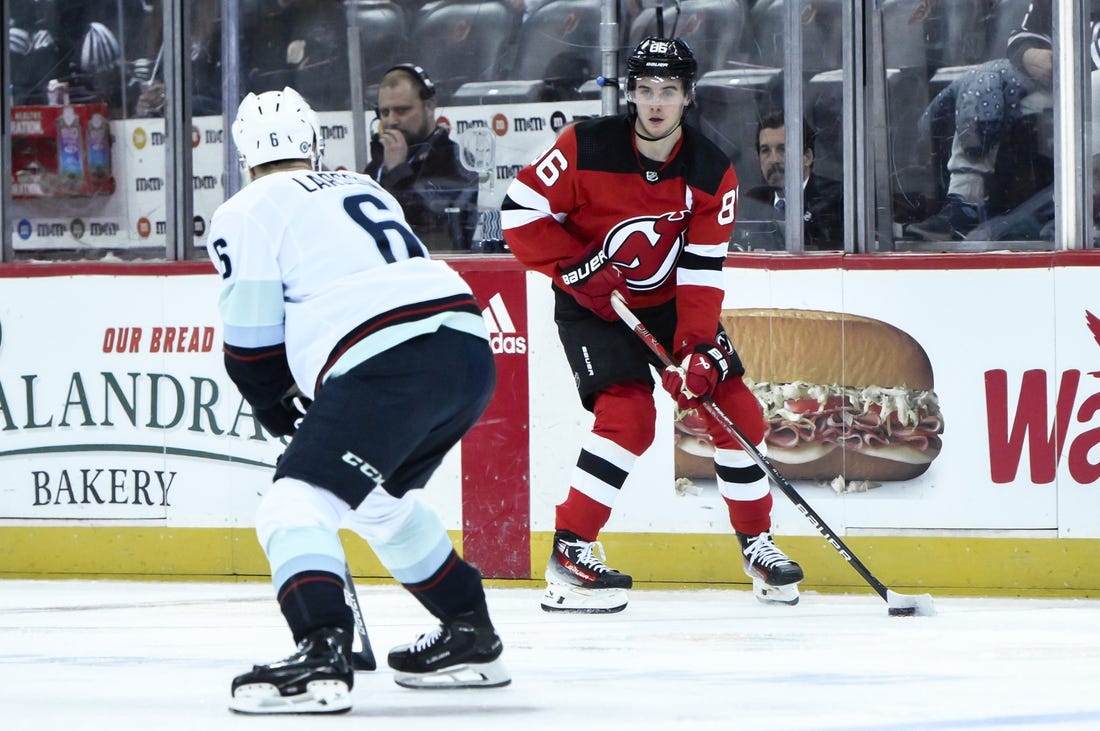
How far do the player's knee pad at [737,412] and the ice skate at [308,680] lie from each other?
1.91m

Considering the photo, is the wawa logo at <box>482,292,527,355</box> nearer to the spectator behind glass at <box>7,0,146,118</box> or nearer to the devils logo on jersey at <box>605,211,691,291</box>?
the devils logo on jersey at <box>605,211,691,291</box>

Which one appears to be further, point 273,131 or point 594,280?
point 594,280

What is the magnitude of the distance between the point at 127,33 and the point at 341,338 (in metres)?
2.98

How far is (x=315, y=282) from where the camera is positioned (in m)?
2.96

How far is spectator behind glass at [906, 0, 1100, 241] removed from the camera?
4828 millimetres

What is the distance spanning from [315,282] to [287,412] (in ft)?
0.99

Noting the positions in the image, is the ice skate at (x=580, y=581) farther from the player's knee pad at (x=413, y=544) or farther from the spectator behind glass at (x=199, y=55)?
the spectator behind glass at (x=199, y=55)

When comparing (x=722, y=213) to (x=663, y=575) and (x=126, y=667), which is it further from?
(x=126, y=667)

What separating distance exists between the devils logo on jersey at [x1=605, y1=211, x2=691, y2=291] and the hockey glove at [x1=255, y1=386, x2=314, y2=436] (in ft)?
5.05

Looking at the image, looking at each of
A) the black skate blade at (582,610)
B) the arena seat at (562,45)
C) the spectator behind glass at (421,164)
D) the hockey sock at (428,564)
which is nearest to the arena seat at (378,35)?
the spectator behind glass at (421,164)

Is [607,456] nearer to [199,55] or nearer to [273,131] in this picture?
[273,131]

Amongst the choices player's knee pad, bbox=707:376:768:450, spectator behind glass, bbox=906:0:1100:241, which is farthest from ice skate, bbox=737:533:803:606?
spectator behind glass, bbox=906:0:1100:241

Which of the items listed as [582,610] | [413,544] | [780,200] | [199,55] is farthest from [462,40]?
[413,544]

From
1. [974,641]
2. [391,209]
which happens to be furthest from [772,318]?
[391,209]
